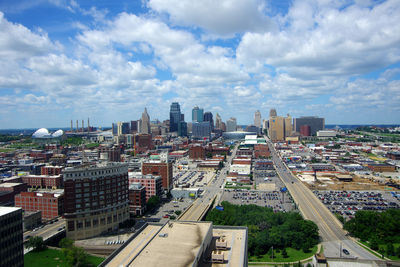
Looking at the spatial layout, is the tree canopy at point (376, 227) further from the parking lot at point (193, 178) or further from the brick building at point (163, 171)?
the parking lot at point (193, 178)

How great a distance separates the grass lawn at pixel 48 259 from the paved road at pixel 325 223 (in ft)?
94.0

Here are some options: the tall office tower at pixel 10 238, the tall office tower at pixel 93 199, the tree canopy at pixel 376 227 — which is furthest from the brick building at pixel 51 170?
the tree canopy at pixel 376 227

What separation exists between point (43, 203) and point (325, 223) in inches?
1849

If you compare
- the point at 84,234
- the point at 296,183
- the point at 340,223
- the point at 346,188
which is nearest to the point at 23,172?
the point at 84,234

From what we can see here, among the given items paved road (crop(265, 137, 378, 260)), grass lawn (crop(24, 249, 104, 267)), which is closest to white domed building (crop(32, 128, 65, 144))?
paved road (crop(265, 137, 378, 260))

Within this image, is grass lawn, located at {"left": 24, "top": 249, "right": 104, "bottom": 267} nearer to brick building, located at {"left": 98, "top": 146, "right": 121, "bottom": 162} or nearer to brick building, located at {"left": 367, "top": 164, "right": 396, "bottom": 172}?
brick building, located at {"left": 98, "top": 146, "right": 121, "bottom": 162}

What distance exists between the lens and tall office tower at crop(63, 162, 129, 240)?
139ft

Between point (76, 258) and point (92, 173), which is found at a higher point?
point (92, 173)

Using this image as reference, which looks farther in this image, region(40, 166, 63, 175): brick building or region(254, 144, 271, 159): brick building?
region(254, 144, 271, 159): brick building

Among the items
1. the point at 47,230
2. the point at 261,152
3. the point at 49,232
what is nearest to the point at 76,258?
the point at 49,232

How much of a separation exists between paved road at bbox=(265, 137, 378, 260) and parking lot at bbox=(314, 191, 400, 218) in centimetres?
226

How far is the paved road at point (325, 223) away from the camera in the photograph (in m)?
37.1

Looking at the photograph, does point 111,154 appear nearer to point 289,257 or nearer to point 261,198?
point 261,198

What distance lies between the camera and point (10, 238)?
2725 centimetres
